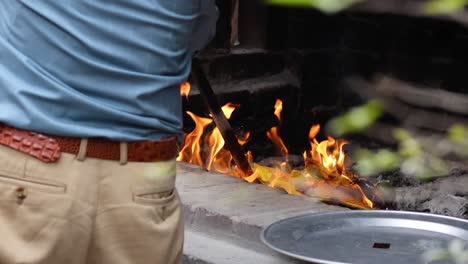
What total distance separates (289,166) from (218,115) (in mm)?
1194

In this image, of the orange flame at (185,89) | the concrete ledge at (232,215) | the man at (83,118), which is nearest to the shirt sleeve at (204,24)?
the man at (83,118)

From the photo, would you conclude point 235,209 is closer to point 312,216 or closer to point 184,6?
point 312,216

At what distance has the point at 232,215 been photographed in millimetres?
3801

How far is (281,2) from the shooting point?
33.9 inches

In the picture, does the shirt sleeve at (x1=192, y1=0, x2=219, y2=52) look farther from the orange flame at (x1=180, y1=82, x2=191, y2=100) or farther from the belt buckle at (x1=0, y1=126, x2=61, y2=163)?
the orange flame at (x1=180, y1=82, x2=191, y2=100)

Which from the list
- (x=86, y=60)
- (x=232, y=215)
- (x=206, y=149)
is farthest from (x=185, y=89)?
(x=86, y=60)

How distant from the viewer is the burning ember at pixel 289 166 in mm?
4543

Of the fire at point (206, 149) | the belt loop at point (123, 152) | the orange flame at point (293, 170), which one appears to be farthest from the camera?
the fire at point (206, 149)

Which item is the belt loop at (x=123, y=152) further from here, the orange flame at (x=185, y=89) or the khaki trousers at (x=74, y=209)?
the orange flame at (x=185, y=89)

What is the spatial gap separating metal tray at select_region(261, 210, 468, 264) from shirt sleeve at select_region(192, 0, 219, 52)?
0.66 meters

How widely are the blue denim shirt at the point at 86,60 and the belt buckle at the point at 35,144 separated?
0.09ft

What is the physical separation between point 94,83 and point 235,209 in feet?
5.61

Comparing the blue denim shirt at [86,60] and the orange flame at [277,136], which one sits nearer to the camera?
the blue denim shirt at [86,60]

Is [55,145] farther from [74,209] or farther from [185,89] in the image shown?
[185,89]
